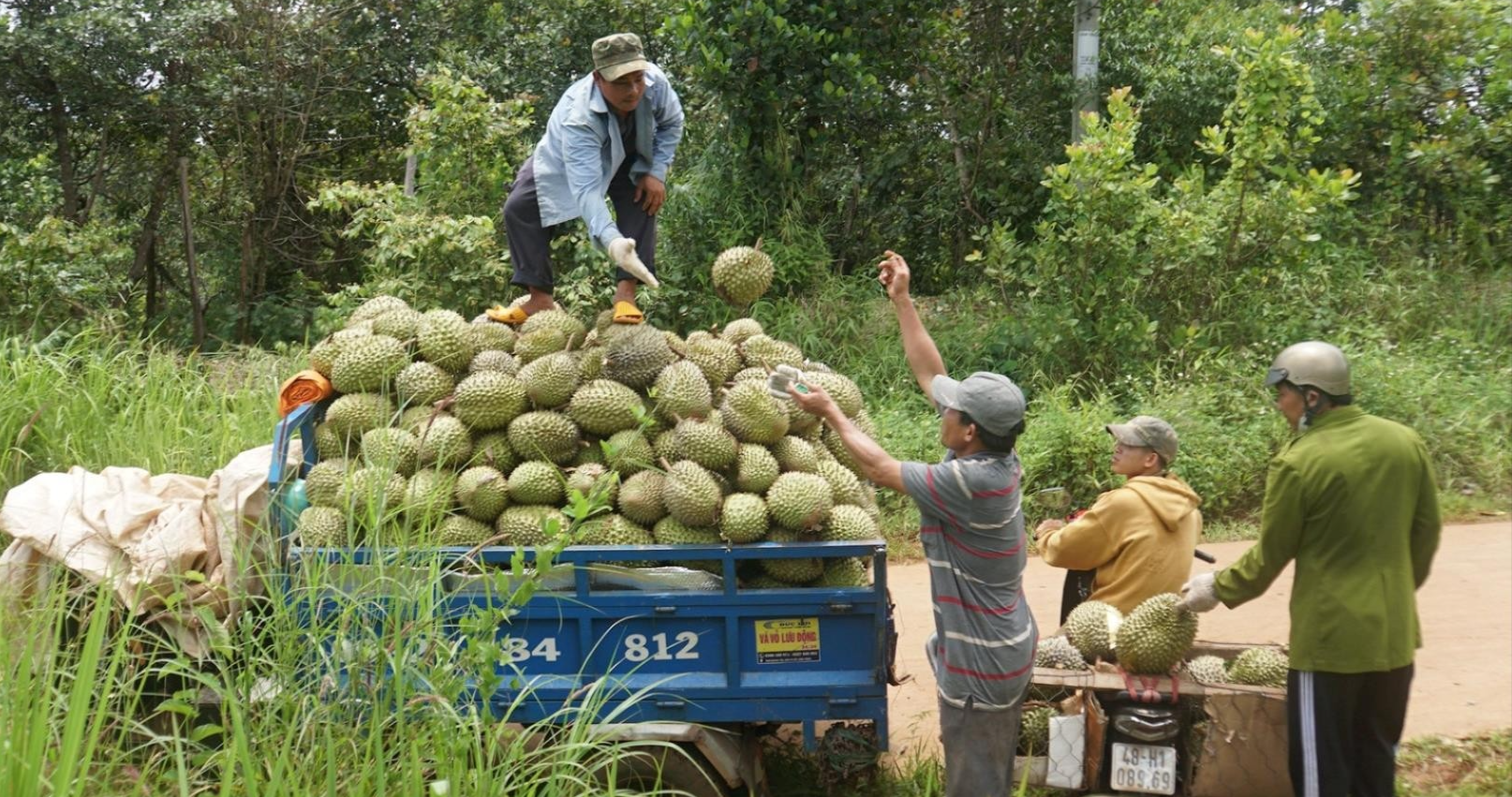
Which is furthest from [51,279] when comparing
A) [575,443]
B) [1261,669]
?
[1261,669]

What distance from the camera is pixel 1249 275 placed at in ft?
29.4

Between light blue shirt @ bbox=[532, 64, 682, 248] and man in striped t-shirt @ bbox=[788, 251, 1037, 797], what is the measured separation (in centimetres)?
162

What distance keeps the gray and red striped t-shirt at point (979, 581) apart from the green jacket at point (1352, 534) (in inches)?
29.8

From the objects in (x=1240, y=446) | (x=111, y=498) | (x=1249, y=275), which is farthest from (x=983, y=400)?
(x=1249, y=275)

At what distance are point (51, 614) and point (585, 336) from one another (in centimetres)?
205

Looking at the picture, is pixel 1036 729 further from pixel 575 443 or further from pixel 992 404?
pixel 575 443

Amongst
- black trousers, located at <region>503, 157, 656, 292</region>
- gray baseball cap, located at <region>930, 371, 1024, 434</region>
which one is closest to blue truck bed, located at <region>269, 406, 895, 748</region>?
gray baseball cap, located at <region>930, 371, 1024, 434</region>

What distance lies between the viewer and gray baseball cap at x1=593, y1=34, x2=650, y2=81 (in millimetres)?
4848

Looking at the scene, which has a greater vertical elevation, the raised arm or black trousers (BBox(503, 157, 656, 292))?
black trousers (BBox(503, 157, 656, 292))

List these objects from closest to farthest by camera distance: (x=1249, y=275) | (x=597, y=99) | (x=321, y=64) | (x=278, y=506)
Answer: (x=278, y=506), (x=597, y=99), (x=1249, y=275), (x=321, y=64)

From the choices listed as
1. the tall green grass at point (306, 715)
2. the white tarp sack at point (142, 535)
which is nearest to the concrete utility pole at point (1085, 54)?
Answer: the white tarp sack at point (142, 535)

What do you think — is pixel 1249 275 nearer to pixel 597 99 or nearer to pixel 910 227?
pixel 910 227

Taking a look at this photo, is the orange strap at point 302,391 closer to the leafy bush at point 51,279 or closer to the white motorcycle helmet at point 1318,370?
the white motorcycle helmet at point 1318,370

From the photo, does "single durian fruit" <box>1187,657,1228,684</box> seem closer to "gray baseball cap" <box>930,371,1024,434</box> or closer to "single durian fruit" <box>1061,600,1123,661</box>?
"single durian fruit" <box>1061,600,1123,661</box>
